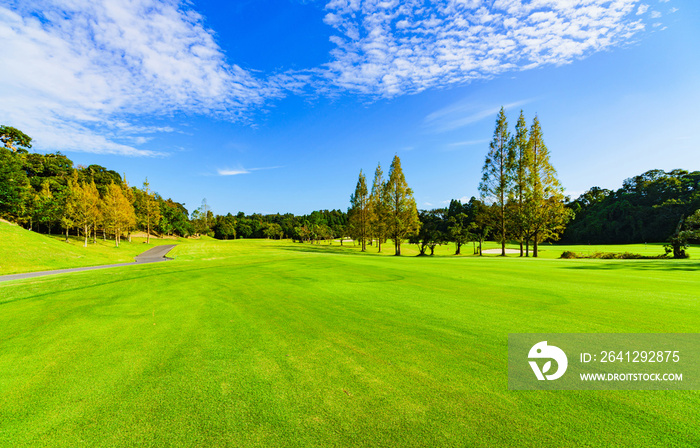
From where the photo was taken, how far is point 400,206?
141 feet

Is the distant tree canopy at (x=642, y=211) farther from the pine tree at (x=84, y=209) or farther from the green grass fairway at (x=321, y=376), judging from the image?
the pine tree at (x=84, y=209)

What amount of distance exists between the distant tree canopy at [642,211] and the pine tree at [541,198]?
26746mm

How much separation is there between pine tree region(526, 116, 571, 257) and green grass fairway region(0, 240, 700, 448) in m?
27.0

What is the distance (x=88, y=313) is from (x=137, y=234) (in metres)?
81.9

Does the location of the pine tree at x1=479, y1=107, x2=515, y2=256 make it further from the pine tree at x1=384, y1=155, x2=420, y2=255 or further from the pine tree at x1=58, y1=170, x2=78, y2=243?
the pine tree at x1=58, y1=170, x2=78, y2=243

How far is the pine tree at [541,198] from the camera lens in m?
31.7

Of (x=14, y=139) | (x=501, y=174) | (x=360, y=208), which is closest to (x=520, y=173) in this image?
(x=501, y=174)

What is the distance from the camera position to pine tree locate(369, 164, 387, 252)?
46.1 metres

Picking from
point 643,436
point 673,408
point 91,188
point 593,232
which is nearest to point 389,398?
point 643,436

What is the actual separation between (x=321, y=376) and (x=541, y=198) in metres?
37.2

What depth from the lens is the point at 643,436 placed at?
2.33m

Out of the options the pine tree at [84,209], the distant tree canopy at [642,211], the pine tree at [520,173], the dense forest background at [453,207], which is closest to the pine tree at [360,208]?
the dense forest background at [453,207]

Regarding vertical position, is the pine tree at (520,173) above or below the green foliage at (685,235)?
above

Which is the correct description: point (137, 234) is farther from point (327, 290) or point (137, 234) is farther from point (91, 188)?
point (327, 290)
